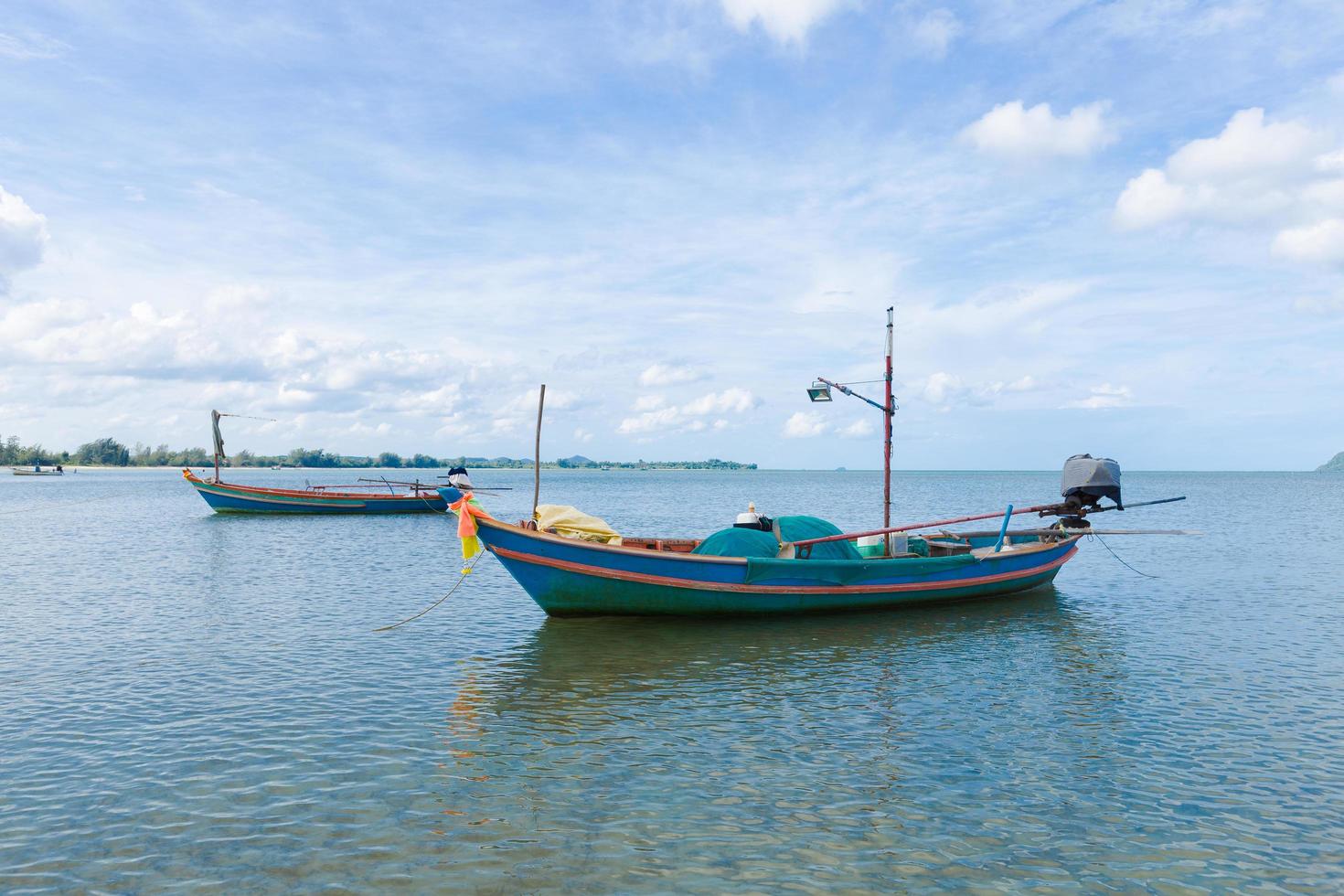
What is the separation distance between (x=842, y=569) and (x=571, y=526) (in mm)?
6823

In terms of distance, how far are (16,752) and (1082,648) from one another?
19.4 metres

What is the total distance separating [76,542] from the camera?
3869 cm

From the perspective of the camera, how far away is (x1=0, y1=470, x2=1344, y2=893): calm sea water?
7738mm

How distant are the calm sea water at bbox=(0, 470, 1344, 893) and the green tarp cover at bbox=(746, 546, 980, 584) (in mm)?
1260

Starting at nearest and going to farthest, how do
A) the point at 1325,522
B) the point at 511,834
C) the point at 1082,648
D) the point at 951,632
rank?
the point at 511,834 → the point at 1082,648 → the point at 951,632 → the point at 1325,522

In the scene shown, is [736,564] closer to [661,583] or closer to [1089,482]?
[661,583]

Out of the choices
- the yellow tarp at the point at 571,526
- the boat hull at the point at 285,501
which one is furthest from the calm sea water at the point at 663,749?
the boat hull at the point at 285,501

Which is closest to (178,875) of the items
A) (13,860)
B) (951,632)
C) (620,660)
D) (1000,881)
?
(13,860)

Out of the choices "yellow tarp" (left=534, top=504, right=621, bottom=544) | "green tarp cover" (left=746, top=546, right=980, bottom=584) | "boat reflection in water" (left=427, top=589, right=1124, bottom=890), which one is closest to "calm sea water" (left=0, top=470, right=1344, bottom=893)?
"boat reflection in water" (left=427, top=589, right=1124, bottom=890)

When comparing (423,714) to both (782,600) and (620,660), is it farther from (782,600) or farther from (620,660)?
(782,600)

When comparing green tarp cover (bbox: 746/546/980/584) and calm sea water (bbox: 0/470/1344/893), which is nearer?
calm sea water (bbox: 0/470/1344/893)

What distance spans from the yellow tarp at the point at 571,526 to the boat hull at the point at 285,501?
130ft

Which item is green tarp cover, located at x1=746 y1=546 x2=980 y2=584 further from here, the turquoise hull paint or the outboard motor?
the outboard motor

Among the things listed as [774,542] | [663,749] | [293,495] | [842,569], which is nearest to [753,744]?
[663,749]
